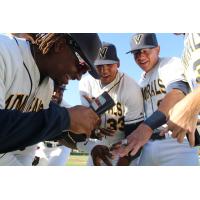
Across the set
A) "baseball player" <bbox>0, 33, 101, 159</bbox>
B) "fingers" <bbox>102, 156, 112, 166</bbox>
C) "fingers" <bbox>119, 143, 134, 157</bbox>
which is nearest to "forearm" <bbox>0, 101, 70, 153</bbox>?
"baseball player" <bbox>0, 33, 101, 159</bbox>

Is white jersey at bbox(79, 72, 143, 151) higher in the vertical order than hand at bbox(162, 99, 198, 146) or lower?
lower

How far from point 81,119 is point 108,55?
1092 millimetres

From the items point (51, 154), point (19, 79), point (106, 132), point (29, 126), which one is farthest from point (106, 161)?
point (29, 126)

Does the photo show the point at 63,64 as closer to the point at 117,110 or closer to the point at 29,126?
the point at 29,126

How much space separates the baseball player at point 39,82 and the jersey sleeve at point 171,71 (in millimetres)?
637

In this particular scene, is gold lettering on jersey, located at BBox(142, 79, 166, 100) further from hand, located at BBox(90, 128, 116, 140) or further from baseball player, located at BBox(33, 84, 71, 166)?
baseball player, located at BBox(33, 84, 71, 166)

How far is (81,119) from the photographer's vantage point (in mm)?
1001

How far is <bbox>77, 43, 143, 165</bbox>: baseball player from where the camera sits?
1.96 m

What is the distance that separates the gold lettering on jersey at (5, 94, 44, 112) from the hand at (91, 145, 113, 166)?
0.73 metres

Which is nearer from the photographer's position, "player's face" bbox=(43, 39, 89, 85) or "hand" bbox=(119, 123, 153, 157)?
"player's face" bbox=(43, 39, 89, 85)

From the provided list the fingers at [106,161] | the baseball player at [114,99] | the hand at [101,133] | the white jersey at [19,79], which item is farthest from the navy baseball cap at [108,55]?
the white jersey at [19,79]

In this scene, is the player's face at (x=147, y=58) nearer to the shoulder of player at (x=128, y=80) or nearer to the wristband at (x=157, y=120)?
the shoulder of player at (x=128, y=80)

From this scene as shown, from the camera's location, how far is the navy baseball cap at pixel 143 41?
6.41 feet
